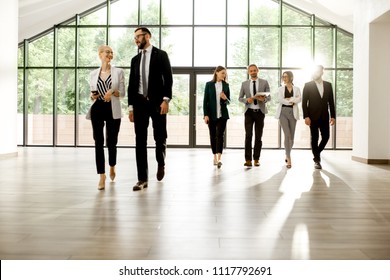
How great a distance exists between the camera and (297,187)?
5.00 meters

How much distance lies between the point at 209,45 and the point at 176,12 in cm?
157

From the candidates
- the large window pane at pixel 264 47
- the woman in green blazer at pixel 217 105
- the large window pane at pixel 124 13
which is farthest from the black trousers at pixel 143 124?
the large window pane at pixel 124 13

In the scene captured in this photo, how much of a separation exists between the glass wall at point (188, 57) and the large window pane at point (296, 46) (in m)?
0.03

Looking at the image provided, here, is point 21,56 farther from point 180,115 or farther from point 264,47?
point 264,47

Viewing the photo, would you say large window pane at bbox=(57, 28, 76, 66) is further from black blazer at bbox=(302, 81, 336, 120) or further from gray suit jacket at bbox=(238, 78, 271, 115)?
black blazer at bbox=(302, 81, 336, 120)

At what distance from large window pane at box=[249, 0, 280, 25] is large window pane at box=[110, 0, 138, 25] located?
12.5 feet

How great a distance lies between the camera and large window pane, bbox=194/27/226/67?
15078 mm

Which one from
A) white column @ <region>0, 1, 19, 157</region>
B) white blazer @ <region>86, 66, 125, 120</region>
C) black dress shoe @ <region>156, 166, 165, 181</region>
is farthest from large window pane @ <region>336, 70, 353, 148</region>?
white blazer @ <region>86, 66, 125, 120</region>

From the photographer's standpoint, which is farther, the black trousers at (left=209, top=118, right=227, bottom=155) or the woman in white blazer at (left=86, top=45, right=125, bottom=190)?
the black trousers at (left=209, top=118, right=227, bottom=155)

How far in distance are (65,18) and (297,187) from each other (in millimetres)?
12389

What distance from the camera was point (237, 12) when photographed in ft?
49.9

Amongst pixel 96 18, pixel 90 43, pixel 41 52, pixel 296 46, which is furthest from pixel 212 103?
pixel 41 52

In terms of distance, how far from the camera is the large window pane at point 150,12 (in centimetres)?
1538
